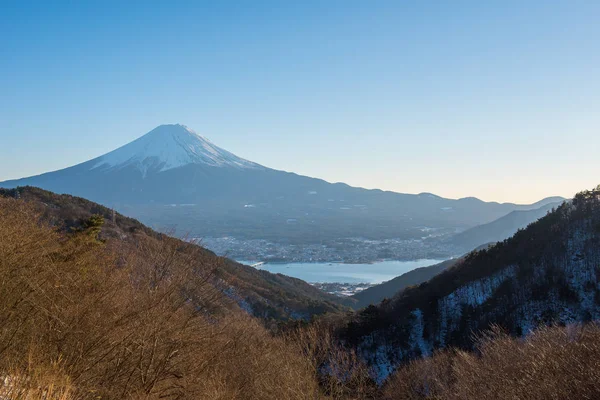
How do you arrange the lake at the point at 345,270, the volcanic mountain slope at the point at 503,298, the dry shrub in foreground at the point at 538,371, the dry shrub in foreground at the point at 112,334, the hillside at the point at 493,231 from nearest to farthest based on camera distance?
1. the dry shrub in foreground at the point at 112,334
2. the dry shrub in foreground at the point at 538,371
3. the volcanic mountain slope at the point at 503,298
4. the lake at the point at 345,270
5. the hillside at the point at 493,231

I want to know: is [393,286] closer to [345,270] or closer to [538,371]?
[345,270]

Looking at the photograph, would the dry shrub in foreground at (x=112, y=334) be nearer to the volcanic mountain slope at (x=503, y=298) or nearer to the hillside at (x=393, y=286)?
the volcanic mountain slope at (x=503, y=298)

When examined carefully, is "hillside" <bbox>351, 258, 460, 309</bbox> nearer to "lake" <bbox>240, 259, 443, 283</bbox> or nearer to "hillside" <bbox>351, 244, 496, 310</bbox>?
"hillside" <bbox>351, 244, 496, 310</bbox>

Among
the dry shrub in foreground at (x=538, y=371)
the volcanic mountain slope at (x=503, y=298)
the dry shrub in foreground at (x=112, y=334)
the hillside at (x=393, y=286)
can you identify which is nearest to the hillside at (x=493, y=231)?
the hillside at (x=393, y=286)

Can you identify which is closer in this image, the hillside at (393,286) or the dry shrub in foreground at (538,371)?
the dry shrub in foreground at (538,371)

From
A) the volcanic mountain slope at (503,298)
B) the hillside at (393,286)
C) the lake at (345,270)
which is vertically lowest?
the lake at (345,270)

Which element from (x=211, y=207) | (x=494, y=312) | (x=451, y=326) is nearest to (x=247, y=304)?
(x=451, y=326)

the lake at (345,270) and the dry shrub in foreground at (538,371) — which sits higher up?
the dry shrub in foreground at (538,371)
